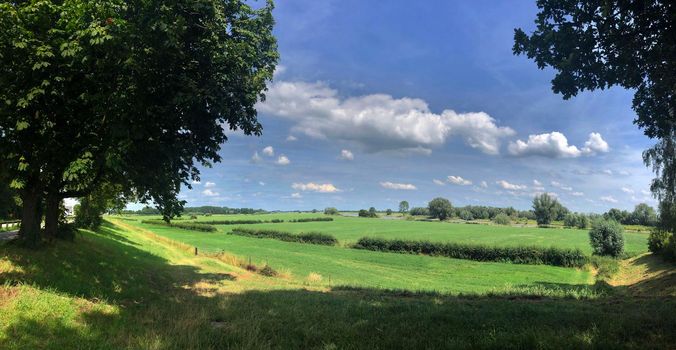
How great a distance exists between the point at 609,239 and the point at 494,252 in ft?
54.1

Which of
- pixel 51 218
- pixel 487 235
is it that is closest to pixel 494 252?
pixel 487 235

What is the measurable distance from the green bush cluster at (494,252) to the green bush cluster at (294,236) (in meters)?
15.3

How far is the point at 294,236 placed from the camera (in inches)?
3780

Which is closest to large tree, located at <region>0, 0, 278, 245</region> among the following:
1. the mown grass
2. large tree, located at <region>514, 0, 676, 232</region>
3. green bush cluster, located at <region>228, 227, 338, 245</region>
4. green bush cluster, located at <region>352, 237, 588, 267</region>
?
the mown grass

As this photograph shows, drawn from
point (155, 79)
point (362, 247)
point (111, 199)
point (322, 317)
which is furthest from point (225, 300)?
point (362, 247)

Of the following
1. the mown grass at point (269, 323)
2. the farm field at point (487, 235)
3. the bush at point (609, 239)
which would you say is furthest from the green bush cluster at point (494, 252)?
the mown grass at point (269, 323)

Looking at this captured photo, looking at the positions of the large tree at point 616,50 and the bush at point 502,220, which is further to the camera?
the bush at point 502,220

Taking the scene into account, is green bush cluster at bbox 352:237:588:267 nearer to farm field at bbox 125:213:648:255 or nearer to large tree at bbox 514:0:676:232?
farm field at bbox 125:213:648:255

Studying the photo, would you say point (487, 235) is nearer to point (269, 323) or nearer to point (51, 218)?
point (51, 218)

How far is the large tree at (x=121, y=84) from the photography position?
38.9ft

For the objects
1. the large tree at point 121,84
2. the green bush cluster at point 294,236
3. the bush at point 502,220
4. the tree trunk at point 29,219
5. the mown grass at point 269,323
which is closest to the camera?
the mown grass at point 269,323

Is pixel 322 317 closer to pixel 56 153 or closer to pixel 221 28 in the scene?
pixel 221 28

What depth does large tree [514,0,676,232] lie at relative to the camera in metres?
8.35

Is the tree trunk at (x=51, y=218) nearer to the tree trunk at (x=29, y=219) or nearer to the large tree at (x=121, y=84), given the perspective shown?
the tree trunk at (x=29, y=219)
